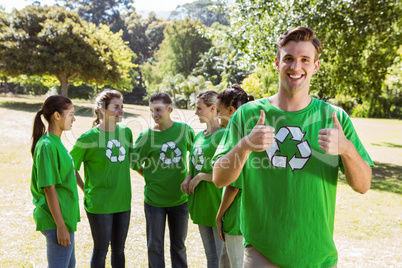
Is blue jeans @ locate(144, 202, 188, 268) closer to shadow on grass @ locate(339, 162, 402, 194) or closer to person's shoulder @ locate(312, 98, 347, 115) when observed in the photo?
person's shoulder @ locate(312, 98, 347, 115)

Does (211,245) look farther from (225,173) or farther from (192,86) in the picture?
(192,86)

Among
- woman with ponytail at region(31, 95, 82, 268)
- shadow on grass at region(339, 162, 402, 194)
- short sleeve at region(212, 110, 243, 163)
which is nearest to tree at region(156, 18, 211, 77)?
shadow on grass at region(339, 162, 402, 194)

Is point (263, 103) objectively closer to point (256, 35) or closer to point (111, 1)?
point (256, 35)

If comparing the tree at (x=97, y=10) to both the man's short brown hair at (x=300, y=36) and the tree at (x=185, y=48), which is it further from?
the man's short brown hair at (x=300, y=36)

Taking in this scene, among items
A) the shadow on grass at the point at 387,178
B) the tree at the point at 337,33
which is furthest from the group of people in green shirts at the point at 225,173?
the tree at the point at 337,33

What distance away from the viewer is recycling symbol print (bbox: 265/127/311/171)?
198 centimetres

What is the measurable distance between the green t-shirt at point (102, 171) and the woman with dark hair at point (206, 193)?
0.67 metres

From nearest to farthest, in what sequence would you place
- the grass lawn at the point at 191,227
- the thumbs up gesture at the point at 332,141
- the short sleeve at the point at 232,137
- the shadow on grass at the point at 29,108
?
the thumbs up gesture at the point at 332,141 < the short sleeve at the point at 232,137 < the grass lawn at the point at 191,227 < the shadow on grass at the point at 29,108

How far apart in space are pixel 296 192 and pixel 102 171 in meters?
2.31

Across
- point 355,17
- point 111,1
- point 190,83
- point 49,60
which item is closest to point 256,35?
point 355,17

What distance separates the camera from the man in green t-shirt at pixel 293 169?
6.40 feet

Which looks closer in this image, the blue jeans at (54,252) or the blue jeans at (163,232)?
the blue jeans at (54,252)

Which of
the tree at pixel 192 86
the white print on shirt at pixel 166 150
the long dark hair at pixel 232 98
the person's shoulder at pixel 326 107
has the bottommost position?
the white print on shirt at pixel 166 150

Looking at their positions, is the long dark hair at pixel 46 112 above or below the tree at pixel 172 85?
below
